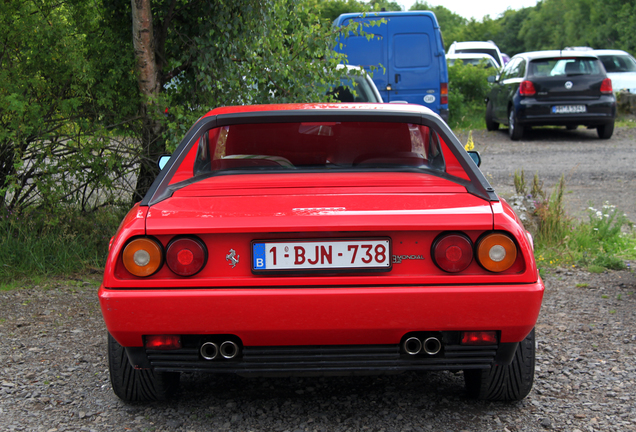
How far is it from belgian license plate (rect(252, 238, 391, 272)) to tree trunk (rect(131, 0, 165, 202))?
3331 millimetres

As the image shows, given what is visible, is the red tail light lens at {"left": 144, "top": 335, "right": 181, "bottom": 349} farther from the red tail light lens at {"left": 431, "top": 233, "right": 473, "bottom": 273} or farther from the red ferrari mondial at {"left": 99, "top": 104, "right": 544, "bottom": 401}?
the red tail light lens at {"left": 431, "top": 233, "right": 473, "bottom": 273}

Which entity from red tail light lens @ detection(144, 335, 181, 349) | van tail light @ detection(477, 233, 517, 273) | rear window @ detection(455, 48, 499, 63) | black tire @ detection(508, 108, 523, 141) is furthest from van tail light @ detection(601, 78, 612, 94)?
rear window @ detection(455, 48, 499, 63)

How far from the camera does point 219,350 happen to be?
2.62 metres

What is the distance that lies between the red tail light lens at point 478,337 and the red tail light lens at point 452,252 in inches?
10.1

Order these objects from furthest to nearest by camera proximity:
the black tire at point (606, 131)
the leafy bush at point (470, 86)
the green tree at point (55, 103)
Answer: the leafy bush at point (470, 86)
the black tire at point (606, 131)
the green tree at point (55, 103)

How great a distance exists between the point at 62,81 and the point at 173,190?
3.04 meters

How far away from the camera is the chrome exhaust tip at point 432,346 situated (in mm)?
2594

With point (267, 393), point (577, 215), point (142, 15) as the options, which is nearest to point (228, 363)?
point (267, 393)

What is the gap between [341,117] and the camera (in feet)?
10.5

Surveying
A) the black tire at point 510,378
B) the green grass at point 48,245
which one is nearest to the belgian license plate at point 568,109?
the green grass at point 48,245

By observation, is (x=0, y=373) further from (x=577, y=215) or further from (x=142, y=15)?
(x=577, y=215)

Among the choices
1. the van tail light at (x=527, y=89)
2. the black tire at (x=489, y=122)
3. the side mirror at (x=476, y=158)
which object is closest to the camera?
the side mirror at (x=476, y=158)

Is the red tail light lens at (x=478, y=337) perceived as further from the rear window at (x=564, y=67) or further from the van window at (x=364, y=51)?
the rear window at (x=564, y=67)

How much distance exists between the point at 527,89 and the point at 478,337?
12.3 m
